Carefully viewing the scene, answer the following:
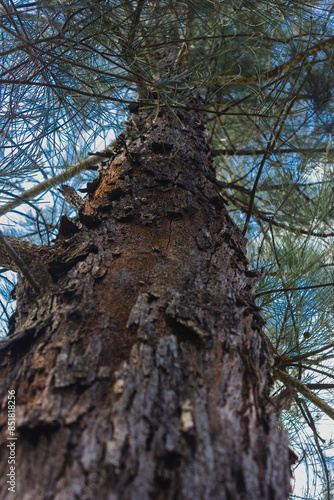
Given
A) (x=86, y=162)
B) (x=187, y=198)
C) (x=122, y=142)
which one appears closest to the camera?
(x=187, y=198)

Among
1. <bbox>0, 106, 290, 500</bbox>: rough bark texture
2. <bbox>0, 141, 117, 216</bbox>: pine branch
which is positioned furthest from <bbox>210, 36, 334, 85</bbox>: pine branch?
<bbox>0, 106, 290, 500</bbox>: rough bark texture

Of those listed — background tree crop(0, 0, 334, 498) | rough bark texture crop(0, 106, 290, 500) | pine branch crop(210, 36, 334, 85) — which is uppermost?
pine branch crop(210, 36, 334, 85)

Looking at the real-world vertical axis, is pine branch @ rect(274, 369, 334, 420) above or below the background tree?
below

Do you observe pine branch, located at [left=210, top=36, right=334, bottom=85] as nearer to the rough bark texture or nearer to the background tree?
the background tree

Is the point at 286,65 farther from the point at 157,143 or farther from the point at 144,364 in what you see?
the point at 144,364

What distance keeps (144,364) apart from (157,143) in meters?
0.73

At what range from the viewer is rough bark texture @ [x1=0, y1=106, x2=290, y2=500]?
0.45m

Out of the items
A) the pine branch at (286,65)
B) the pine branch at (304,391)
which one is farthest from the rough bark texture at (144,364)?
the pine branch at (286,65)

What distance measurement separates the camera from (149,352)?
1.90 ft

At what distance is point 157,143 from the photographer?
110 cm

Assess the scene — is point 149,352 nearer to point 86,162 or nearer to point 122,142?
point 122,142

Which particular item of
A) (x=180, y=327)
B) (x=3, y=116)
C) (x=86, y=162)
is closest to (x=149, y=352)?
(x=180, y=327)

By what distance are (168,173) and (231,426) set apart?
68 centimetres

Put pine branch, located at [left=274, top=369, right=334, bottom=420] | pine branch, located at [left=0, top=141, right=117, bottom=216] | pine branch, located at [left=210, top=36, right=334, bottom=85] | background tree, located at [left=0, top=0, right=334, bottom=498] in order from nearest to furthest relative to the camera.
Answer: background tree, located at [left=0, top=0, right=334, bottom=498]
pine branch, located at [left=274, top=369, right=334, bottom=420]
pine branch, located at [left=210, top=36, right=334, bottom=85]
pine branch, located at [left=0, top=141, right=117, bottom=216]
